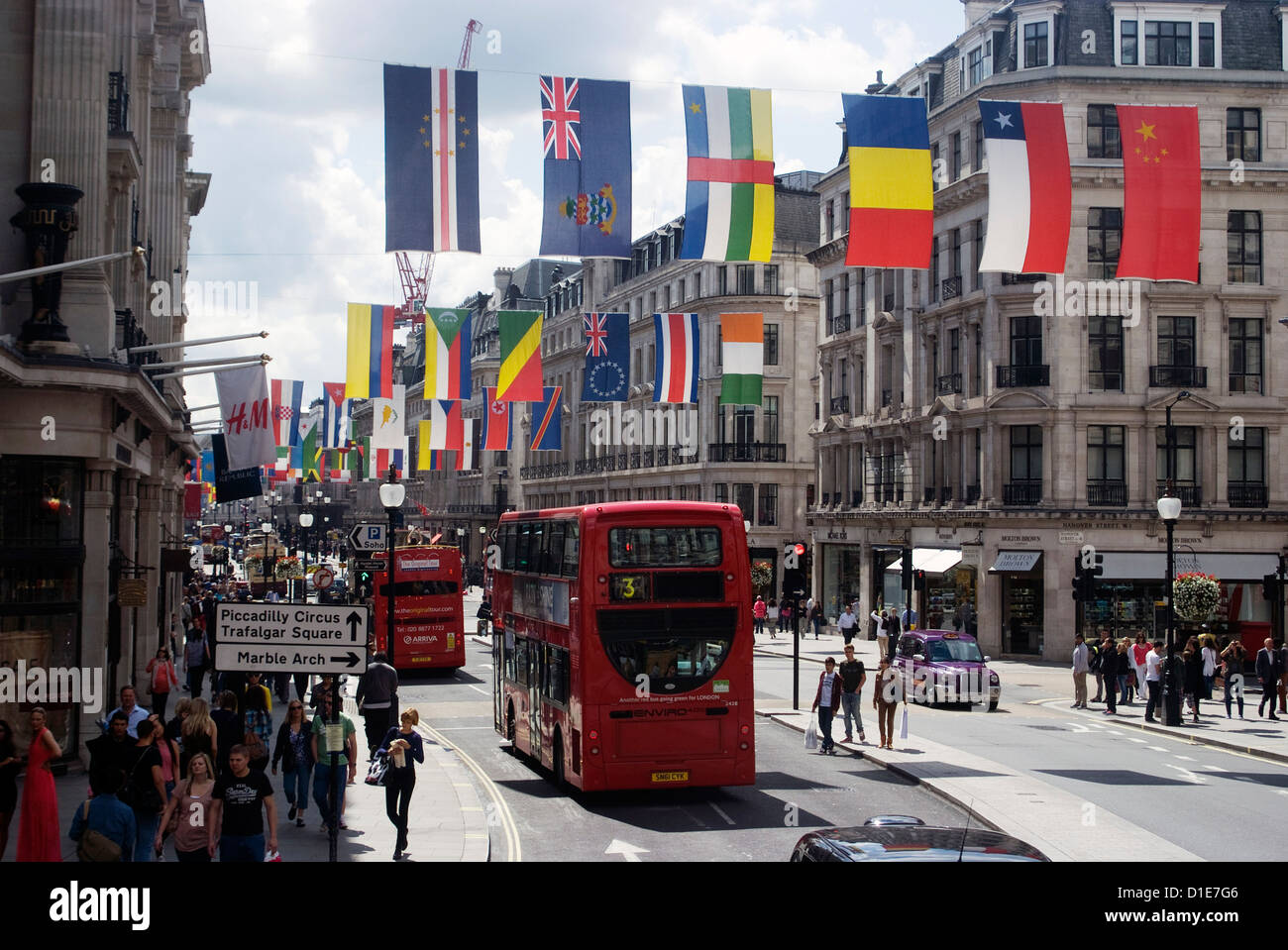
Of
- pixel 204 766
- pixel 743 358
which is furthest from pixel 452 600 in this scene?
pixel 204 766

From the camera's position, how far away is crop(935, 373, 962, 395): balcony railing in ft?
161

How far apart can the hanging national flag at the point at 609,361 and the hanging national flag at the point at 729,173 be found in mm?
12053

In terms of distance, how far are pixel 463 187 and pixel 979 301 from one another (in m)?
28.2

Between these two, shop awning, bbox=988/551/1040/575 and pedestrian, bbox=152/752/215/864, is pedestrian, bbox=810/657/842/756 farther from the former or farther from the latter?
shop awning, bbox=988/551/1040/575

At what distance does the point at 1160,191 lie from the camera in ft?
79.5

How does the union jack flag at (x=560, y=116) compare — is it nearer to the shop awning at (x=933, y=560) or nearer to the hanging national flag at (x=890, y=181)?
the hanging national flag at (x=890, y=181)

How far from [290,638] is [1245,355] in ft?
136

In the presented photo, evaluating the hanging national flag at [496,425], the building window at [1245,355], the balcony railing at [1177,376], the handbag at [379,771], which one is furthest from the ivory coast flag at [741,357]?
the handbag at [379,771]

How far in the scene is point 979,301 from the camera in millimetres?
47250

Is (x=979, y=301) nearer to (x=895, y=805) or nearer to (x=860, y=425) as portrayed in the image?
(x=860, y=425)

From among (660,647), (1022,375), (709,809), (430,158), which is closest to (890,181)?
(430,158)

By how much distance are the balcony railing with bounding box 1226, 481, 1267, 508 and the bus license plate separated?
1322 inches

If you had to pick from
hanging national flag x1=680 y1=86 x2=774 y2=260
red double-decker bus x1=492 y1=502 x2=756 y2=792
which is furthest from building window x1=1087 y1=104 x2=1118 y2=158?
red double-decker bus x1=492 y1=502 x2=756 y2=792

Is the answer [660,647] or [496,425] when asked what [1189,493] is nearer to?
[496,425]
